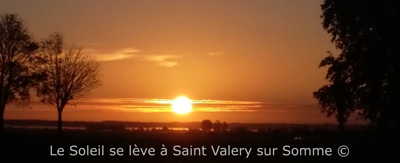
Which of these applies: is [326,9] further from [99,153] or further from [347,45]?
[99,153]

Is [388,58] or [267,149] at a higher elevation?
[388,58]

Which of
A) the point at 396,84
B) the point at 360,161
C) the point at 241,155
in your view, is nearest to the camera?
the point at 360,161

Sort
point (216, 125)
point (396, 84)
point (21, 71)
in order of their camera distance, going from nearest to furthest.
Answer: point (396, 84) → point (21, 71) → point (216, 125)

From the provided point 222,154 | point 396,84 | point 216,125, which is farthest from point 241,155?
point 216,125

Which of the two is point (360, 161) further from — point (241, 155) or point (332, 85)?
point (332, 85)

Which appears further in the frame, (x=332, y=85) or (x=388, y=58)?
(x=332, y=85)

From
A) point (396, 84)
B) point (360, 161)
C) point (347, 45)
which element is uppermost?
point (347, 45)
